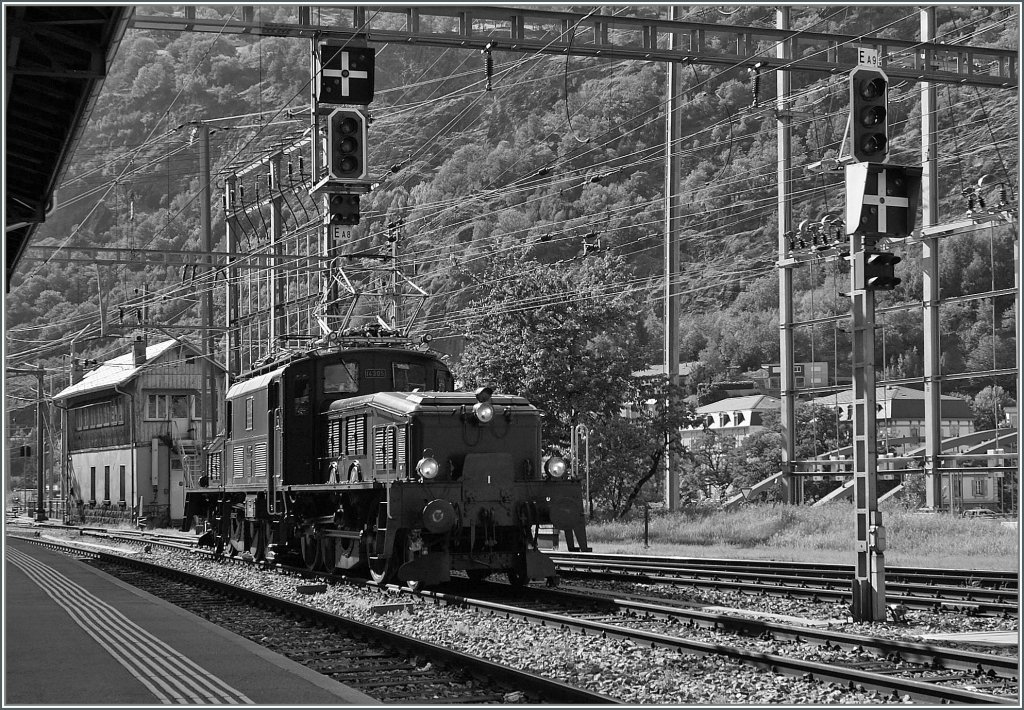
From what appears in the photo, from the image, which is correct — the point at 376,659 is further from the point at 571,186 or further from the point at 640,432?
the point at 571,186

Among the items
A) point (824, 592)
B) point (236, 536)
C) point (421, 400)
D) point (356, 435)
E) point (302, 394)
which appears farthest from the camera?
point (236, 536)

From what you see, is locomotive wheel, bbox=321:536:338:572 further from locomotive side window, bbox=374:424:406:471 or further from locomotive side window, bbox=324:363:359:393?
locomotive side window, bbox=374:424:406:471

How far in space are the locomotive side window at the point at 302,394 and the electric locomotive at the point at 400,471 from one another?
0.05 ft

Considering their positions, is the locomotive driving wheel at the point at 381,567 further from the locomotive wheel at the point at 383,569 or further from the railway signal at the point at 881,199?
the railway signal at the point at 881,199

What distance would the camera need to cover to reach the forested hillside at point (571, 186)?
240 feet

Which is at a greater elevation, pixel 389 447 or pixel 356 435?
pixel 356 435

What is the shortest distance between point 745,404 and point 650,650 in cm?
8842

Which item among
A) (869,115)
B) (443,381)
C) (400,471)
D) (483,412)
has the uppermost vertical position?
(869,115)

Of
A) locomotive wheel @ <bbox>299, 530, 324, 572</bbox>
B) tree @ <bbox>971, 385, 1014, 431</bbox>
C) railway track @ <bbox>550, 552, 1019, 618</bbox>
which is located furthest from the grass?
tree @ <bbox>971, 385, 1014, 431</bbox>

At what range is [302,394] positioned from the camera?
62.0ft

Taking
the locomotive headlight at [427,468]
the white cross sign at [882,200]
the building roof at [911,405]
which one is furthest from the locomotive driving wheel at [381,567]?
the building roof at [911,405]

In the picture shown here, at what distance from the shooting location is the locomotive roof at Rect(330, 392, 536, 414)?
16.2m

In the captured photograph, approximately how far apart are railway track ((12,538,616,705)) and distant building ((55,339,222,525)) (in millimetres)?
33747

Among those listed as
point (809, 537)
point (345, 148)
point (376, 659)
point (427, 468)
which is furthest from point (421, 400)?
point (809, 537)
